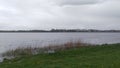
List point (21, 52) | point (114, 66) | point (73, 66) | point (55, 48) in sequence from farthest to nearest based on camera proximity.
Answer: point (55, 48), point (21, 52), point (73, 66), point (114, 66)

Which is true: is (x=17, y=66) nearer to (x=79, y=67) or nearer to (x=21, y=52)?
(x=79, y=67)

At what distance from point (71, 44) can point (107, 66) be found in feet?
77.7

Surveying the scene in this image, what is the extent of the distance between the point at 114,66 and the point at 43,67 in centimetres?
479

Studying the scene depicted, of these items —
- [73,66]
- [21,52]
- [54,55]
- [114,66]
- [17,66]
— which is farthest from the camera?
[21,52]

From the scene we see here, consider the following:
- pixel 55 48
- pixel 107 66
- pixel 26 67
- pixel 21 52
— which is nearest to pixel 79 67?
pixel 107 66

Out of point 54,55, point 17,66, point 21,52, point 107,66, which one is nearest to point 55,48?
point 21,52

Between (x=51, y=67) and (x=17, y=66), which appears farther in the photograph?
(x=17, y=66)

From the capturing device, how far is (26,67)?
782 inches

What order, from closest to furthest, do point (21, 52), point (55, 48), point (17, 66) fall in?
point (17, 66) < point (21, 52) < point (55, 48)

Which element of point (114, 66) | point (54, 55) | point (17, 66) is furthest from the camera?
point (54, 55)

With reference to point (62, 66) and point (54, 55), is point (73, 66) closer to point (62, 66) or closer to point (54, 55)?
point (62, 66)

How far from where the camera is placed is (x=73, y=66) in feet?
62.0

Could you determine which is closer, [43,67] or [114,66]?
[114,66]

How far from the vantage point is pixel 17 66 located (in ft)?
67.6
